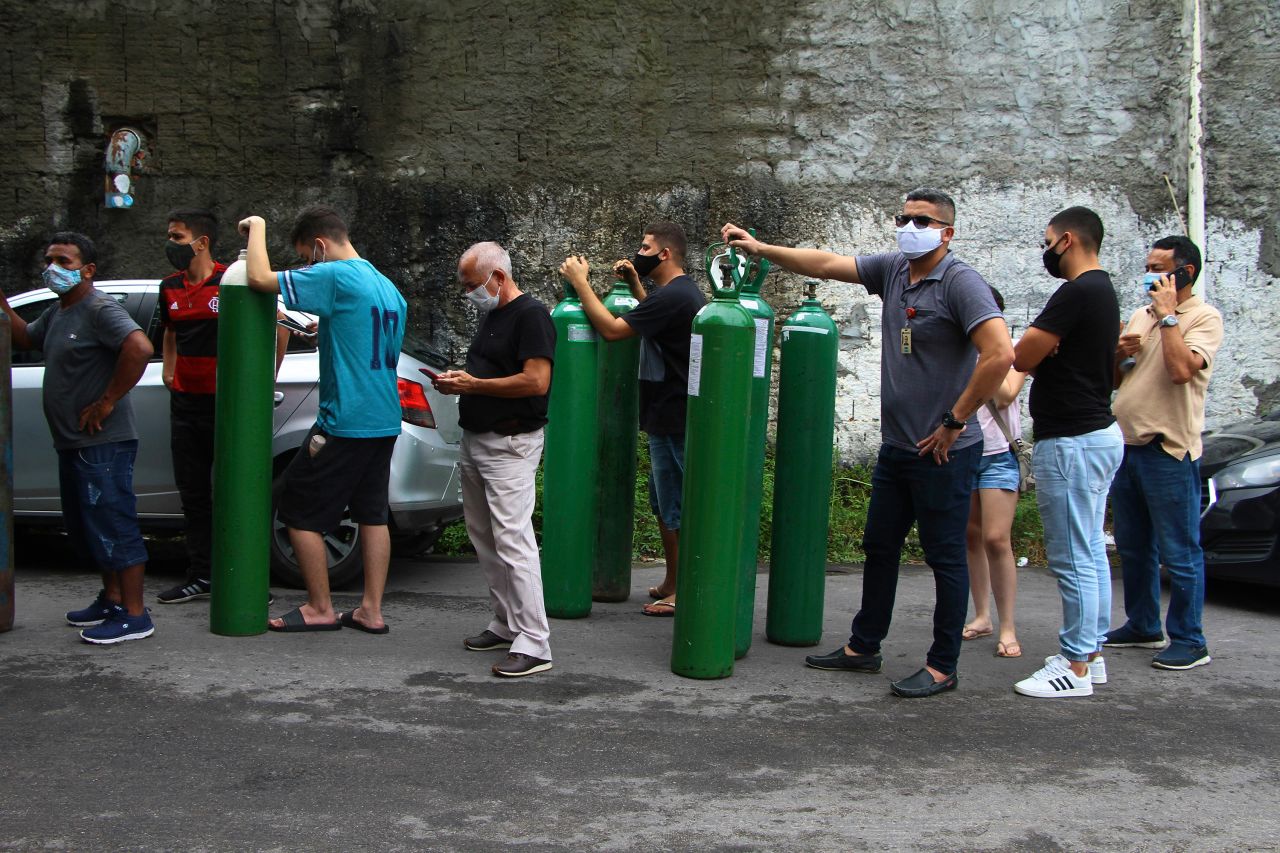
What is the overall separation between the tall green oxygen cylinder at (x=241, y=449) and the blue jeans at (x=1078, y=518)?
3396 millimetres

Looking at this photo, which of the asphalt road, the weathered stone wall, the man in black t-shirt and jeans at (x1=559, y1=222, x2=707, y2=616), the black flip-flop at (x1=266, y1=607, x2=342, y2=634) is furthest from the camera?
the weathered stone wall

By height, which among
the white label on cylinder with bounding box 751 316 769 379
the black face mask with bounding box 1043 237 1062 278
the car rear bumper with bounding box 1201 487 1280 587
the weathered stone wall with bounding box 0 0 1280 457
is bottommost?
the car rear bumper with bounding box 1201 487 1280 587

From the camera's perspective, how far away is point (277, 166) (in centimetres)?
993

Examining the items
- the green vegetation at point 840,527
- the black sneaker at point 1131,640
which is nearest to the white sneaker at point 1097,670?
the black sneaker at point 1131,640

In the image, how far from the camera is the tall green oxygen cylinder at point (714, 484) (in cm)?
503

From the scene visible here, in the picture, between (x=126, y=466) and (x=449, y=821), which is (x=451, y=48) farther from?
(x=449, y=821)

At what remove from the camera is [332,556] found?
22.0ft

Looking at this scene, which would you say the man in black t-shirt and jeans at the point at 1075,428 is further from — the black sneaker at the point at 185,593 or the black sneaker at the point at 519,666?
the black sneaker at the point at 185,593

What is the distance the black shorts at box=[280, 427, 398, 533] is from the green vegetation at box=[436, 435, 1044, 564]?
8.56 feet

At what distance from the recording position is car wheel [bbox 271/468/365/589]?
6656 millimetres

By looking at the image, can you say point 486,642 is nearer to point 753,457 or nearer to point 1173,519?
point 753,457

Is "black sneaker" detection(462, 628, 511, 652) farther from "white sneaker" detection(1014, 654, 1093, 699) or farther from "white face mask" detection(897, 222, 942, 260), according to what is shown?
"white face mask" detection(897, 222, 942, 260)

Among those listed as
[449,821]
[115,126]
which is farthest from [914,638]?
[115,126]

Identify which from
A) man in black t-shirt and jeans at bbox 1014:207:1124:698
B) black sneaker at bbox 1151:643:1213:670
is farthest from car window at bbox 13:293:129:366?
black sneaker at bbox 1151:643:1213:670
